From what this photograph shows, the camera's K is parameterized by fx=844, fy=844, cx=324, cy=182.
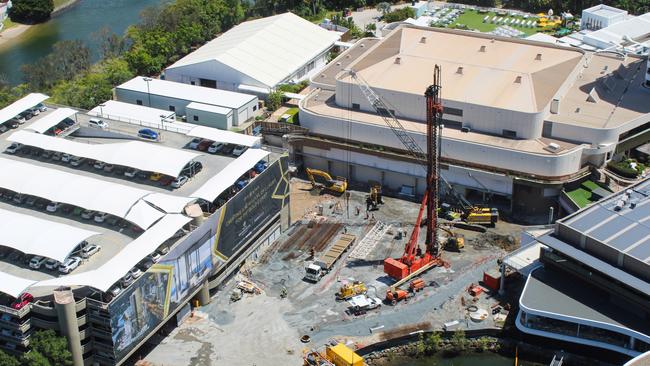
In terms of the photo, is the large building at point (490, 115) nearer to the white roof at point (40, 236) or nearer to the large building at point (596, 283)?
the large building at point (596, 283)

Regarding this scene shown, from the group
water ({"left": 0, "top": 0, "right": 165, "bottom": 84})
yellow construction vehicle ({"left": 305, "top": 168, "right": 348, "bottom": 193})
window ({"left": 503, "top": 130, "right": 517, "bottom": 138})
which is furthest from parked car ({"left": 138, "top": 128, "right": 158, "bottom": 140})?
water ({"left": 0, "top": 0, "right": 165, "bottom": 84})

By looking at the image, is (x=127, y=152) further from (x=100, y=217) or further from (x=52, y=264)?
(x=52, y=264)

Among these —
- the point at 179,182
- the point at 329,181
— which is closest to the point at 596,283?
the point at 329,181

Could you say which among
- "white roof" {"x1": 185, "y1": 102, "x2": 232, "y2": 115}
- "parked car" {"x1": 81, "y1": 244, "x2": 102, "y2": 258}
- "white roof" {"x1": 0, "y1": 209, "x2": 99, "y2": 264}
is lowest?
"parked car" {"x1": 81, "y1": 244, "x2": 102, "y2": 258}

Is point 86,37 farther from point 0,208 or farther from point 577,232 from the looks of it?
point 577,232

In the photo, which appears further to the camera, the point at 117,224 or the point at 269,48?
the point at 269,48

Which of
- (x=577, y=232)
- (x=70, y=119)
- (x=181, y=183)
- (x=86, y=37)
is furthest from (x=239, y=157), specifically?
(x=86, y=37)

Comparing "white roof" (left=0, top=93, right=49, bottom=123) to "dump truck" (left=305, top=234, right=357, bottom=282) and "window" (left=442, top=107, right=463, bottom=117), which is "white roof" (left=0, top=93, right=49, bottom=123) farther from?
"window" (left=442, top=107, right=463, bottom=117)
